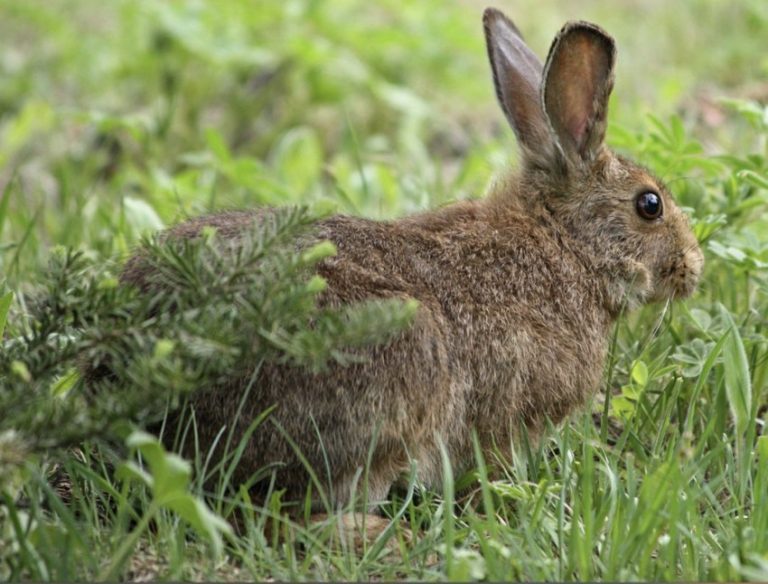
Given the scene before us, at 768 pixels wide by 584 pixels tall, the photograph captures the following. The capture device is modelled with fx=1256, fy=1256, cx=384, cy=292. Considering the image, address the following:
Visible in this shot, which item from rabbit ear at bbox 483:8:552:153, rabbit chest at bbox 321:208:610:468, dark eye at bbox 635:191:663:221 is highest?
rabbit ear at bbox 483:8:552:153

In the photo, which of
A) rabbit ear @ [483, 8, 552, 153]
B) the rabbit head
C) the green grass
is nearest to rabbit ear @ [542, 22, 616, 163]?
the rabbit head

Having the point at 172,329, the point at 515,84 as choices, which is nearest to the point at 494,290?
the point at 515,84

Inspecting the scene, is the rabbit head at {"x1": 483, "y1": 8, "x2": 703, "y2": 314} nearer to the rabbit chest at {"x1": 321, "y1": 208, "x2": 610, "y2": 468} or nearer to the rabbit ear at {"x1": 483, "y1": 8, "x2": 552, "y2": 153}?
the rabbit ear at {"x1": 483, "y1": 8, "x2": 552, "y2": 153}

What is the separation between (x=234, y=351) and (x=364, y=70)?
18.5 ft

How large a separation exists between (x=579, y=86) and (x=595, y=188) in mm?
405

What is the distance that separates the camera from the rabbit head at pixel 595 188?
4.84 meters

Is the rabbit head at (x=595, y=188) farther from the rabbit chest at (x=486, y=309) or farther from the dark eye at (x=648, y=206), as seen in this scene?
the rabbit chest at (x=486, y=309)

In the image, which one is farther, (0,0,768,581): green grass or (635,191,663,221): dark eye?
(635,191,663,221): dark eye

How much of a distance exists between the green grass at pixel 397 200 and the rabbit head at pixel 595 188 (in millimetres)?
181

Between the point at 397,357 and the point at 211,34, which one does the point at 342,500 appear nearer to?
the point at 397,357

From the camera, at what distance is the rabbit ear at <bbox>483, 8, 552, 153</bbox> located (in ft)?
16.6

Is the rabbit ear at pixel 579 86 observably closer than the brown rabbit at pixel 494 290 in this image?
No

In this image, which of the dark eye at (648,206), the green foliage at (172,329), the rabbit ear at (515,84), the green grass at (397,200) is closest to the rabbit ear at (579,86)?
the rabbit ear at (515,84)

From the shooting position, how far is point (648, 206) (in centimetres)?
498
